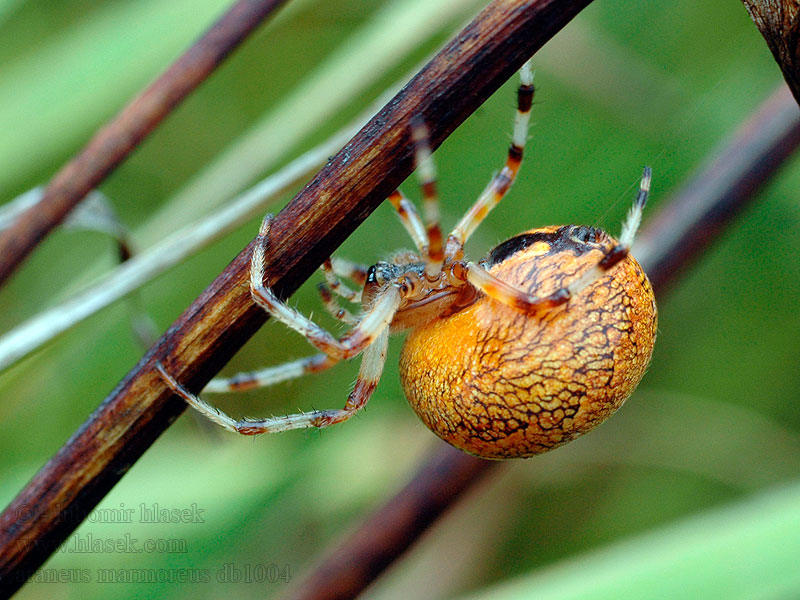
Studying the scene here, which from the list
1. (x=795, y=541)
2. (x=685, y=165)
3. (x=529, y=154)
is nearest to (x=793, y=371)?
(x=685, y=165)

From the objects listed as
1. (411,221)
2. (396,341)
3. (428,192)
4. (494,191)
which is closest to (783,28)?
(428,192)

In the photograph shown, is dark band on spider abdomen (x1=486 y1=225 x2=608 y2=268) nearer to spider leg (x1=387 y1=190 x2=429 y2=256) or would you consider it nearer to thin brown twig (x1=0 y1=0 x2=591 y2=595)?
spider leg (x1=387 y1=190 x2=429 y2=256)

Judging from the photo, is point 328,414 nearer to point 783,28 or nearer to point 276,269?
point 276,269

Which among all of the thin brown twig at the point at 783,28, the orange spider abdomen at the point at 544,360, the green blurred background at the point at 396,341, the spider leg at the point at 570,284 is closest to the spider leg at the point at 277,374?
the orange spider abdomen at the point at 544,360

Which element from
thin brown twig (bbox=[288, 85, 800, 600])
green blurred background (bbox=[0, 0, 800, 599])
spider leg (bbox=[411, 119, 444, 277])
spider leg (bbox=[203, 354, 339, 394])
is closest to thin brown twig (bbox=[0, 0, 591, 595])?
spider leg (bbox=[411, 119, 444, 277])

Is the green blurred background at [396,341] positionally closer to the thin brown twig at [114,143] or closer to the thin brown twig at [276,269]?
the thin brown twig at [114,143]

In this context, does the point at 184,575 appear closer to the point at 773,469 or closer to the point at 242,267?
the point at 242,267

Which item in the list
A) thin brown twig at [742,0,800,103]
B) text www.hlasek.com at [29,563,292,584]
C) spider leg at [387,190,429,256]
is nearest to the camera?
thin brown twig at [742,0,800,103]
